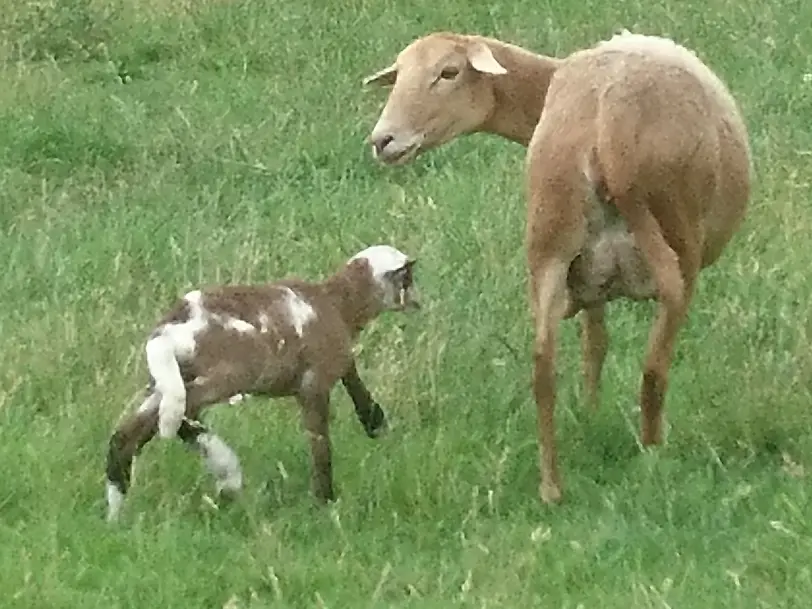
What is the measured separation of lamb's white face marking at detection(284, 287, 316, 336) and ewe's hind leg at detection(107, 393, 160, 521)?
1.91ft

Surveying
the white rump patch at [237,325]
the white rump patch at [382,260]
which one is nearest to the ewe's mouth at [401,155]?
the white rump patch at [382,260]

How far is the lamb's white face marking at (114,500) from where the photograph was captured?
5660mm

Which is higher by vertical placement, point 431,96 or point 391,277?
point 431,96

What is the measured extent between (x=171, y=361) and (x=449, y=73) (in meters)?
2.06

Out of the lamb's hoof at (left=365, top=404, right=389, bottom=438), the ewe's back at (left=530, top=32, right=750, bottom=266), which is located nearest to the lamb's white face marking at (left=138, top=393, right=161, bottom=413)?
the lamb's hoof at (left=365, top=404, right=389, bottom=438)

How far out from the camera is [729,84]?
1095cm

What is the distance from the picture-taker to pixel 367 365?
716 cm

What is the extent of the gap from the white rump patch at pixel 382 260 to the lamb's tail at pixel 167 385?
3.47 feet

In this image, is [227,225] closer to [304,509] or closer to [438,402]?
[438,402]

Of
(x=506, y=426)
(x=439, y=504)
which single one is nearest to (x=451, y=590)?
(x=439, y=504)

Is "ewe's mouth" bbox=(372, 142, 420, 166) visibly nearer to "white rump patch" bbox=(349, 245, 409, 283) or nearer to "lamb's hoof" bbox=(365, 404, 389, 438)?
"white rump patch" bbox=(349, 245, 409, 283)

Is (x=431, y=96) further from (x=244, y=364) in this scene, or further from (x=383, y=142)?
(x=244, y=364)

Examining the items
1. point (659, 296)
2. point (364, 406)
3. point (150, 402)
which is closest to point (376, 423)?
point (364, 406)

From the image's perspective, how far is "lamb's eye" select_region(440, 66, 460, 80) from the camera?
7.08 metres
